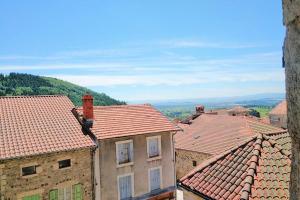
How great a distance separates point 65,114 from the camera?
23266mm

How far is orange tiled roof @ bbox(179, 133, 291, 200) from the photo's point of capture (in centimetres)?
738

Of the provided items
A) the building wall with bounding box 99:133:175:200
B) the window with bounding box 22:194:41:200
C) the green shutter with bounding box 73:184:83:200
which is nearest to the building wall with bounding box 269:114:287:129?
the building wall with bounding box 99:133:175:200

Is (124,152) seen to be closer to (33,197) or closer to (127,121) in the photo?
(127,121)

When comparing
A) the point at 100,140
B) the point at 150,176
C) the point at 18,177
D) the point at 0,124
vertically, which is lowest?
the point at 150,176

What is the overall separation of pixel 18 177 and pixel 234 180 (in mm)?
13538

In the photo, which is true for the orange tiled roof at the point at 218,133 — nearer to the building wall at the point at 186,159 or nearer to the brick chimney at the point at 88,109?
the building wall at the point at 186,159

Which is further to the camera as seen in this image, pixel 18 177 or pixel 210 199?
pixel 18 177

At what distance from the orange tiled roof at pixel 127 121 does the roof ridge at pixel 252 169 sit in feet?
42.7

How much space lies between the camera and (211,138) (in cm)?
3228

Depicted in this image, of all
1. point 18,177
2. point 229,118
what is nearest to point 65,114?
point 18,177

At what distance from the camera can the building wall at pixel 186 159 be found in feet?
101

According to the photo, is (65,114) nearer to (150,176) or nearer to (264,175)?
(150,176)

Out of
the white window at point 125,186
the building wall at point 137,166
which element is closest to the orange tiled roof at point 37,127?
the building wall at point 137,166

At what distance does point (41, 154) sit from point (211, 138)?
62.1 ft
